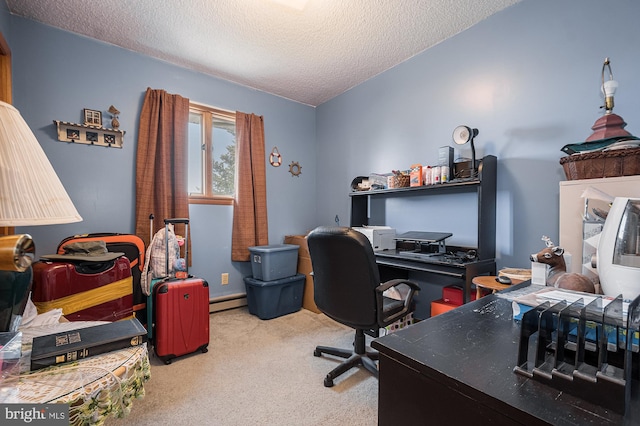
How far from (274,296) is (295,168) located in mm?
1687

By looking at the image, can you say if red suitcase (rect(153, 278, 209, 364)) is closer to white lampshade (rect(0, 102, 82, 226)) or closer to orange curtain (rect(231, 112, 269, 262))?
orange curtain (rect(231, 112, 269, 262))

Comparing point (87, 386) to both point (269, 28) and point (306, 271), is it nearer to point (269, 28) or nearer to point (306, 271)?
point (269, 28)

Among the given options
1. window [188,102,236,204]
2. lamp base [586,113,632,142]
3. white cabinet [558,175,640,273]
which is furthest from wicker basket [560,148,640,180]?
window [188,102,236,204]

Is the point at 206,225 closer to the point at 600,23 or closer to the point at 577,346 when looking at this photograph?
the point at 577,346

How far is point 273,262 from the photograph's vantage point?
3.01m

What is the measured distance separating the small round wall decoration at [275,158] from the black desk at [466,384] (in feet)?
10.1

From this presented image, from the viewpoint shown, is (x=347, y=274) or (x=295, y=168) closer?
(x=347, y=274)

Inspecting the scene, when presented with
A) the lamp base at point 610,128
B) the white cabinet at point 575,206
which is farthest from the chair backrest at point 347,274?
the lamp base at point 610,128

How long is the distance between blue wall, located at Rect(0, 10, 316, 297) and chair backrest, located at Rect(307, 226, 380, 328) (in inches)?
68.7

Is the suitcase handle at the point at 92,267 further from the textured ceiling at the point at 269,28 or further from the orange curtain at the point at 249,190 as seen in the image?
the textured ceiling at the point at 269,28

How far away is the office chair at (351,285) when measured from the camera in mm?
1600

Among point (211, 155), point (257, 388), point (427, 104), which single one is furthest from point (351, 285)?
point (211, 155)

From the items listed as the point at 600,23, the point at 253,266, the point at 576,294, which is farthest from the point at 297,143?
the point at 576,294

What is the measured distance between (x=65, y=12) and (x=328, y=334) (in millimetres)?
3358
